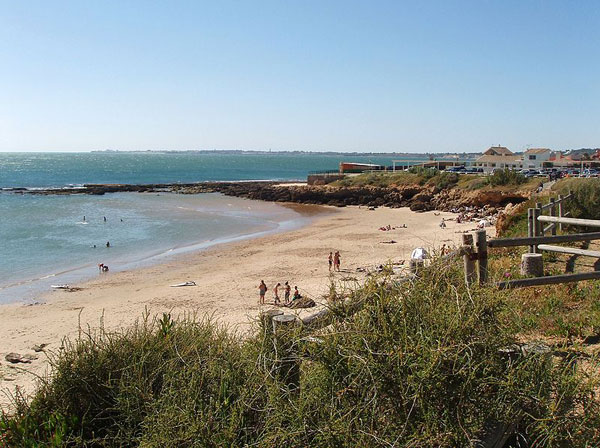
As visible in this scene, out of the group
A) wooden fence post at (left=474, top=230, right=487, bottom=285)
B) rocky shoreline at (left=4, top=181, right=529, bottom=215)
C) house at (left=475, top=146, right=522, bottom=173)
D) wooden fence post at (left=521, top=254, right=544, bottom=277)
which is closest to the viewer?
wooden fence post at (left=474, top=230, right=487, bottom=285)

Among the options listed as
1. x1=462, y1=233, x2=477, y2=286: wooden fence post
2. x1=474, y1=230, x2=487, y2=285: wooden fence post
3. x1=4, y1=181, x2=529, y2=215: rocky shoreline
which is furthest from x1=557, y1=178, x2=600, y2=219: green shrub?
x1=4, y1=181, x2=529, y2=215: rocky shoreline

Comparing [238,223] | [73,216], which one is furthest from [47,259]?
[73,216]

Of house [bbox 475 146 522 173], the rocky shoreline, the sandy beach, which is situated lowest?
the sandy beach

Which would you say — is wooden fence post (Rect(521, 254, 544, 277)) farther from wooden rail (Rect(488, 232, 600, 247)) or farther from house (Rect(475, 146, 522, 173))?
house (Rect(475, 146, 522, 173))

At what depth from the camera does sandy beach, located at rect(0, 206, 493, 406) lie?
13.8 m

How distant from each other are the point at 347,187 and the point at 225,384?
5029cm

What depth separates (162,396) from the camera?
3.43 metres

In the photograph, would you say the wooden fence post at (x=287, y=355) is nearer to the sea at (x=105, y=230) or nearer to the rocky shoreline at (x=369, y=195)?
the sea at (x=105, y=230)

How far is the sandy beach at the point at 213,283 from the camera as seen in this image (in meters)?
13.8

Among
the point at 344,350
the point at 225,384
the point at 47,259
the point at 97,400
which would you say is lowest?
the point at 47,259

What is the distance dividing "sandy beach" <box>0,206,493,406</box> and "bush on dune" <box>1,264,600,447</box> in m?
4.45

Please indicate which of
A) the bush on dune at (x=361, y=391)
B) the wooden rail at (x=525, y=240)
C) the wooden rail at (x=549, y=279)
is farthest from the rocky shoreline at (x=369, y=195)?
the bush on dune at (x=361, y=391)

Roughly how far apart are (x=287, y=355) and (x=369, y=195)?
4675 centimetres

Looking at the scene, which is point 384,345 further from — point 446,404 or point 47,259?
point 47,259
